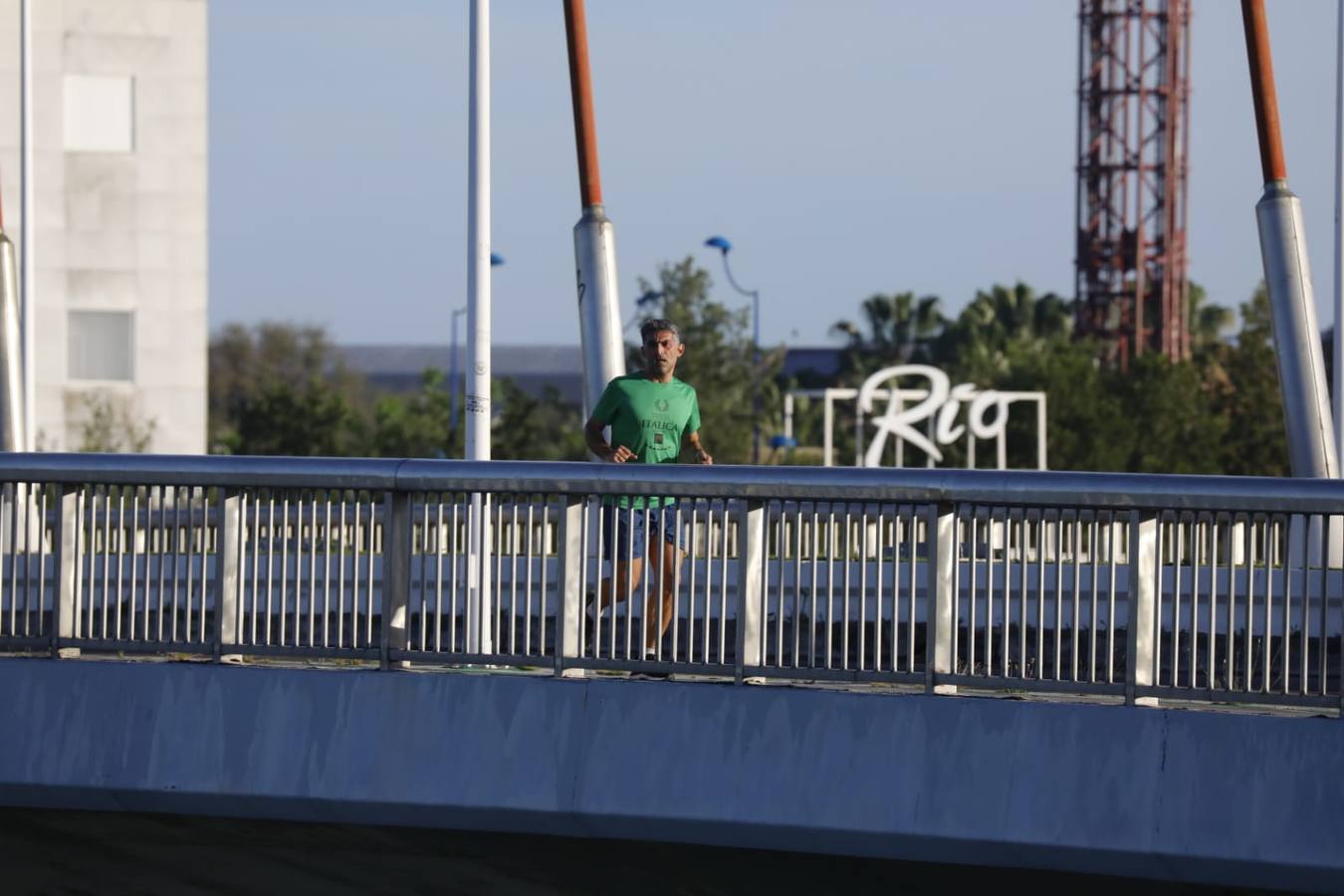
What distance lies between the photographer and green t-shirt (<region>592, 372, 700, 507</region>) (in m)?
9.84

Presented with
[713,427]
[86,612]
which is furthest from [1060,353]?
[86,612]

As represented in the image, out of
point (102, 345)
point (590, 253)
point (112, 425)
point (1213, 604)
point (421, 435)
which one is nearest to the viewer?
point (1213, 604)

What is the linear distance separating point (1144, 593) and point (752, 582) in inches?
55.0

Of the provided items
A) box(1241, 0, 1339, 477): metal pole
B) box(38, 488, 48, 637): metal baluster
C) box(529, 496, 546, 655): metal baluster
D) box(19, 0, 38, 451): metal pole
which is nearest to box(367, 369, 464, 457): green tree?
box(19, 0, 38, 451): metal pole

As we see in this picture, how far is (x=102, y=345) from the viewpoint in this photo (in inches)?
2117

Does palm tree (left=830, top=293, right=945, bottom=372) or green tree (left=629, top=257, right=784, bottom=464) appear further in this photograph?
palm tree (left=830, top=293, right=945, bottom=372)

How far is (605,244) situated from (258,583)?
6.65 metres

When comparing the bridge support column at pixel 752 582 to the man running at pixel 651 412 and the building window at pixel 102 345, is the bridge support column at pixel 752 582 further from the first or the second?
the building window at pixel 102 345

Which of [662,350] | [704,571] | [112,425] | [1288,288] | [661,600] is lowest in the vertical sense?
[661,600]

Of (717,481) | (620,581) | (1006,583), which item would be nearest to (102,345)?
(620,581)

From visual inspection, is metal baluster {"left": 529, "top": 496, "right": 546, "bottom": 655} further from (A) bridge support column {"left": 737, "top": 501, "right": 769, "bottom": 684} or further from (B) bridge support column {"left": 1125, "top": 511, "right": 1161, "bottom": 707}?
(B) bridge support column {"left": 1125, "top": 511, "right": 1161, "bottom": 707}

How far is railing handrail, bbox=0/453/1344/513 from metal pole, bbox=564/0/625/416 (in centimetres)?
570

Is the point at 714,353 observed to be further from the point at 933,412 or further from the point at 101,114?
the point at 101,114

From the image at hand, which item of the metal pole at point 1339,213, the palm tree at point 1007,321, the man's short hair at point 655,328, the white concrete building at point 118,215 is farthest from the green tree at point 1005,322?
the man's short hair at point 655,328
